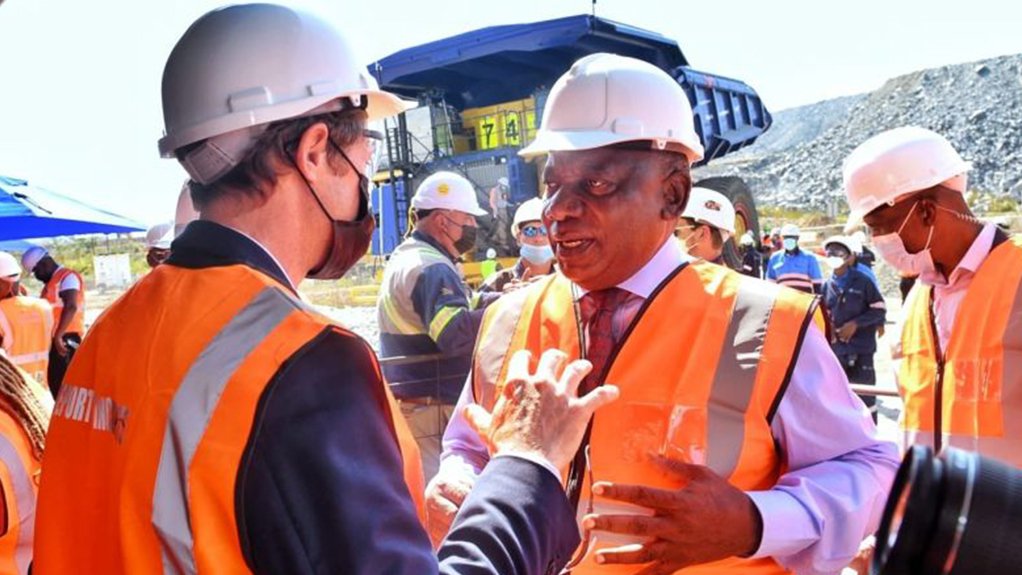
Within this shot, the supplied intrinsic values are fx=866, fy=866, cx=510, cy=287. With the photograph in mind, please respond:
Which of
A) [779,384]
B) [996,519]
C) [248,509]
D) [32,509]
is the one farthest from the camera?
[32,509]

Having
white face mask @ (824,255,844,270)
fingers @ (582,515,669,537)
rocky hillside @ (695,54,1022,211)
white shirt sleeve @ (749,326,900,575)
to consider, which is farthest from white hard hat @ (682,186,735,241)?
rocky hillside @ (695,54,1022,211)

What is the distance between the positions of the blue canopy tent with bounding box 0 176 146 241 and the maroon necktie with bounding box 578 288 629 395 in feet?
10.8

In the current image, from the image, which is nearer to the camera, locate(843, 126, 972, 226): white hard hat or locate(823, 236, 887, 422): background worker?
locate(843, 126, 972, 226): white hard hat

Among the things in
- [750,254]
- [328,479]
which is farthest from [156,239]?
[750,254]

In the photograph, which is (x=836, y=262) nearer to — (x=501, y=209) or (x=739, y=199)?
(x=739, y=199)

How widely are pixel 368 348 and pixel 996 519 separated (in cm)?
83

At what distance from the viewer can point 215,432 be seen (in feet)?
3.75

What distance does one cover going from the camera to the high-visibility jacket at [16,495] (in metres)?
2.31

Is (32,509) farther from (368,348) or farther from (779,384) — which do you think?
(779,384)

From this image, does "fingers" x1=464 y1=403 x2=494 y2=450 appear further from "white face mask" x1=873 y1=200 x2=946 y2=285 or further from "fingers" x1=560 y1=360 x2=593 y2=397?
"white face mask" x1=873 y1=200 x2=946 y2=285

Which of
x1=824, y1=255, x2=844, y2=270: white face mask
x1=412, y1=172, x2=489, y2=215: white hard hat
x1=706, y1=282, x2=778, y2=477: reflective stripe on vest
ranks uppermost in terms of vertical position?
x1=412, y1=172, x2=489, y2=215: white hard hat

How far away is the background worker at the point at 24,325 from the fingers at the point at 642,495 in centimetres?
655

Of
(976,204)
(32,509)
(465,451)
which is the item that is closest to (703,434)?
(465,451)

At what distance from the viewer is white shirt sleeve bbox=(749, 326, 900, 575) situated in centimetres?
192
